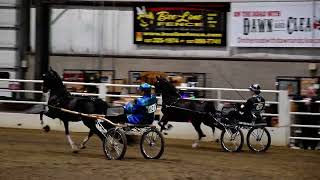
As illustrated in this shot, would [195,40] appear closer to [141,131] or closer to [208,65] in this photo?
[208,65]

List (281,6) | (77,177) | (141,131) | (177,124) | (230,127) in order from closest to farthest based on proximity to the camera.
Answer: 1. (77,177)
2. (141,131)
3. (230,127)
4. (177,124)
5. (281,6)

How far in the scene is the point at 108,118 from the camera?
46.3ft

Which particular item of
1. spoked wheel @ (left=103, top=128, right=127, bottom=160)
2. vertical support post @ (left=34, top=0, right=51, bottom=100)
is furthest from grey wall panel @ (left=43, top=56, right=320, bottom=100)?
spoked wheel @ (left=103, top=128, right=127, bottom=160)

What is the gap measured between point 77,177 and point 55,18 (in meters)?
14.3

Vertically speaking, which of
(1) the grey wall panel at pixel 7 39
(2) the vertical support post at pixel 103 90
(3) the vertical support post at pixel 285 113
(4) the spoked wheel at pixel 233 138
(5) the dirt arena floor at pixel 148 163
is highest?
(1) the grey wall panel at pixel 7 39

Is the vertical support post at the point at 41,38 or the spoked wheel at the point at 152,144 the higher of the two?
the vertical support post at the point at 41,38

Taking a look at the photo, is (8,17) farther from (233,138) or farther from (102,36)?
(233,138)

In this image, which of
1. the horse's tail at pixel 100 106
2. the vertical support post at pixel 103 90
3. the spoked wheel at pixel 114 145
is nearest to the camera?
the spoked wheel at pixel 114 145

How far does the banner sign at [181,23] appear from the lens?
904 inches

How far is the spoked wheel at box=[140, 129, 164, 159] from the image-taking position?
13.5m

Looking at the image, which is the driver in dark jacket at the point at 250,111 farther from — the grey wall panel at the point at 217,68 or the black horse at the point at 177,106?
the grey wall panel at the point at 217,68

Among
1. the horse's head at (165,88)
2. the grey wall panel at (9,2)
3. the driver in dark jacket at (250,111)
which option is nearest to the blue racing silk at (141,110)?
the horse's head at (165,88)

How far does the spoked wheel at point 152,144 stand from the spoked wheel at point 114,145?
0.50 meters

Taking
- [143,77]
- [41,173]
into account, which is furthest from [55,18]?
[41,173]
